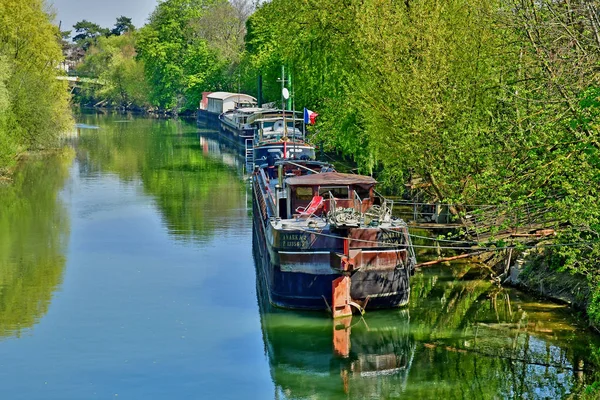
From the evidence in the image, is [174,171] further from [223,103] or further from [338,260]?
[223,103]

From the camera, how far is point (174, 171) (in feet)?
199

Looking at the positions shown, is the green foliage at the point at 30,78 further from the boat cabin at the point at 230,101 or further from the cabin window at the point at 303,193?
the cabin window at the point at 303,193

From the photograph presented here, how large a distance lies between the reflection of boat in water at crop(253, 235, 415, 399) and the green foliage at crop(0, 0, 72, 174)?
35.3 metres

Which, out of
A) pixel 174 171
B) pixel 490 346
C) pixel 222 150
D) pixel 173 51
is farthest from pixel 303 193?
pixel 173 51

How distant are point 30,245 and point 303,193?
13082 mm

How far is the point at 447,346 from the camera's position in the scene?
23.6m

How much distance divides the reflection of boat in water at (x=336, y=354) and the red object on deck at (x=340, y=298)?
285mm

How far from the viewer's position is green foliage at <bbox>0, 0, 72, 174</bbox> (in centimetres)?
5931

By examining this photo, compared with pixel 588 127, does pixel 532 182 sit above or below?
below

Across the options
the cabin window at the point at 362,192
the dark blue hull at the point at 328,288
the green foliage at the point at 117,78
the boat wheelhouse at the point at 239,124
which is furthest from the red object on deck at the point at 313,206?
the green foliage at the point at 117,78

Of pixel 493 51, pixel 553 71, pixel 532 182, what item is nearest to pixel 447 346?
pixel 532 182

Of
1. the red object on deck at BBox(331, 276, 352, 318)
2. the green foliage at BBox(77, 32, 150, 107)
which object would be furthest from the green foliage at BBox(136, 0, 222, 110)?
the red object on deck at BBox(331, 276, 352, 318)

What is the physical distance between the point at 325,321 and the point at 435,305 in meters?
3.96

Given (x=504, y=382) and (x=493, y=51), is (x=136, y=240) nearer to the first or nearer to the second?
(x=493, y=51)
